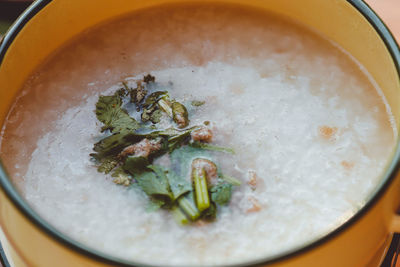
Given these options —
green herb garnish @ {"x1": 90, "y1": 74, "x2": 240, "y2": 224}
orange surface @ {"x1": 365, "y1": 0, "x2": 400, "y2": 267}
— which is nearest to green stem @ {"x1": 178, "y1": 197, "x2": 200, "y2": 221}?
green herb garnish @ {"x1": 90, "y1": 74, "x2": 240, "y2": 224}

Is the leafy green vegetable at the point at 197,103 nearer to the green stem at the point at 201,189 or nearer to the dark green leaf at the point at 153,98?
the dark green leaf at the point at 153,98

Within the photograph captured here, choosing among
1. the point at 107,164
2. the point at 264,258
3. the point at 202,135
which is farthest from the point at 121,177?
the point at 264,258

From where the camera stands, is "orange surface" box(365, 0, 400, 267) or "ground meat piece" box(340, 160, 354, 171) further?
"orange surface" box(365, 0, 400, 267)

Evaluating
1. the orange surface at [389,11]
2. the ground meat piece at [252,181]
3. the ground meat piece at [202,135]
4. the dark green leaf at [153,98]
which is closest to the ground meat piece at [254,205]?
the ground meat piece at [252,181]

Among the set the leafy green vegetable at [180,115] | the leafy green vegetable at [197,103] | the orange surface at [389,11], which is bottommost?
the leafy green vegetable at [180,115]

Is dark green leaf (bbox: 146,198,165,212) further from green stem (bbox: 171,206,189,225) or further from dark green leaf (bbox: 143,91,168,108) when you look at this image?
dark green leaf (bbox: 143,91,168,108)

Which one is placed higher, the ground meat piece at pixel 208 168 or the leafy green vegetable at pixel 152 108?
the leafy green vegetable at pixel 152 108

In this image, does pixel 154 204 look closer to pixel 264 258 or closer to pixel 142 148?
pixel 142 148
